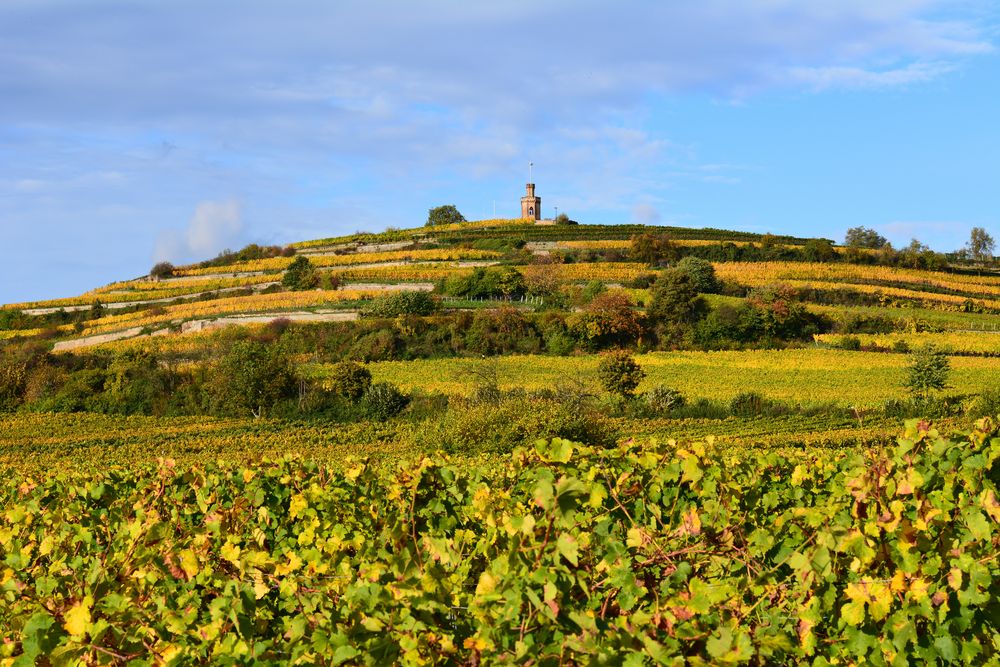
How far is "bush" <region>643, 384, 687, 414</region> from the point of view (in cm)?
3309

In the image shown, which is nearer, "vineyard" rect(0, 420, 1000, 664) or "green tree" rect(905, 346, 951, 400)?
"vineyard" rect(0, 420, 1000, 664)

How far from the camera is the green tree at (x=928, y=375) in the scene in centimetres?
3444

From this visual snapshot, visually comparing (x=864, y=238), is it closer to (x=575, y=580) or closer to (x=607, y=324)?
(x=607, y=324)

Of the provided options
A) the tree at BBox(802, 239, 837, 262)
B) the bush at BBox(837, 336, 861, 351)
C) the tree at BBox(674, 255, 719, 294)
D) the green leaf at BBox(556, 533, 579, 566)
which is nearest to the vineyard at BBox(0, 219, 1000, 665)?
the green leaf at BBox(556, 533, 579, 566)

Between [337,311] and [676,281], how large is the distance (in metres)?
20.0

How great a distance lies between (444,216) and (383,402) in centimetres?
7856

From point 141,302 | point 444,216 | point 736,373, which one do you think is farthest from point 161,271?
point 736,373

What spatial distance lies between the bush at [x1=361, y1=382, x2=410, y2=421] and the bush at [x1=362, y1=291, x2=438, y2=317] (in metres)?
15.0

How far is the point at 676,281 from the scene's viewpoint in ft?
168

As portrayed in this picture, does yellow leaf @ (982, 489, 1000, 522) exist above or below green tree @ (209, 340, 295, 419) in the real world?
above

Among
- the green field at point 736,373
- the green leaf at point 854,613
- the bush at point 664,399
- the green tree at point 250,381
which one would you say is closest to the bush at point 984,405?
the green field at point 736,373

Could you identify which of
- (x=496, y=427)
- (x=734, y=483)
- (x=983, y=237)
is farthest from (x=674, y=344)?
(x=983, y=237)

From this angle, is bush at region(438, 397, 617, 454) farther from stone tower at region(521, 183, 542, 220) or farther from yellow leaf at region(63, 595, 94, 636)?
stone tower at region(521, 183, 542, 220)

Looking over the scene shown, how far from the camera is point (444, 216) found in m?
112
